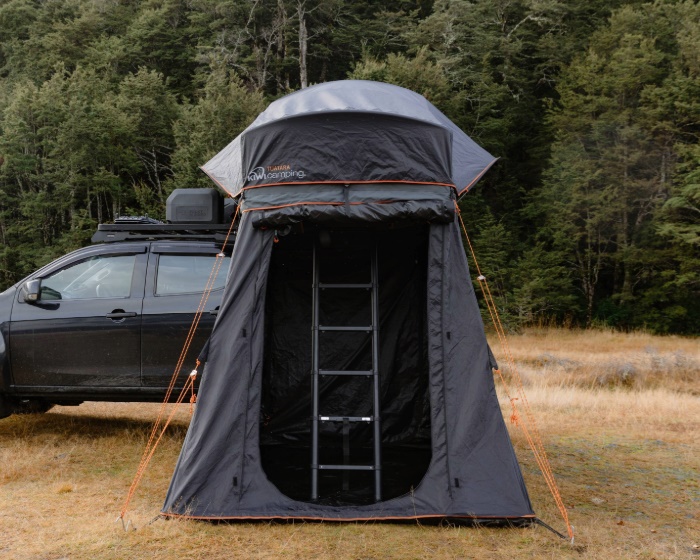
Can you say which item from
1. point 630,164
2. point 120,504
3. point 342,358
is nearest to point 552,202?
point 630,164

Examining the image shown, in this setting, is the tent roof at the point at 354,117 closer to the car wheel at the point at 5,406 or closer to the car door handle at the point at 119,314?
the car door handle at the point at 119,314

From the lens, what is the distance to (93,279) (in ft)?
21.1

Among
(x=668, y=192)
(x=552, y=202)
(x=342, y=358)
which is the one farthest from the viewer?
(x=552, y=202)

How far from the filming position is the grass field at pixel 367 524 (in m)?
3.94

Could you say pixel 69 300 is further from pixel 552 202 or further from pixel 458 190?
pixel 552 202

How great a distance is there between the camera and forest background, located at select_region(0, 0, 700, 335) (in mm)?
25781

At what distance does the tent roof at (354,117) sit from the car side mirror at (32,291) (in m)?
2.03

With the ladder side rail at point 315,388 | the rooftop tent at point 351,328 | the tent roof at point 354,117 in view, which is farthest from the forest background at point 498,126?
the rooftop tent at point 351,328

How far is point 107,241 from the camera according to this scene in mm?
6500

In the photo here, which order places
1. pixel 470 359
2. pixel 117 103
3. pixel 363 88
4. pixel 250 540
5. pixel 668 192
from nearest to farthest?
pixel 250 540 < pixel 470 359 < pixel 363 88 < pixel 668 192 < pixel 117 103

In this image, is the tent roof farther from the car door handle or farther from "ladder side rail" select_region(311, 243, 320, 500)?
the car door handle

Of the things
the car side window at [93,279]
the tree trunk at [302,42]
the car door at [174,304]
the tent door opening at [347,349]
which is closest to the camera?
the tent door opening at [347,349]

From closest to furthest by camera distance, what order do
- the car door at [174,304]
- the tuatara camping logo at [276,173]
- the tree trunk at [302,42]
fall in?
the tuatara camping logo at [276,173]
the car door at [174,304]
the tree trunk at [302,42]

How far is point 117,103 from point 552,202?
63.6ft
